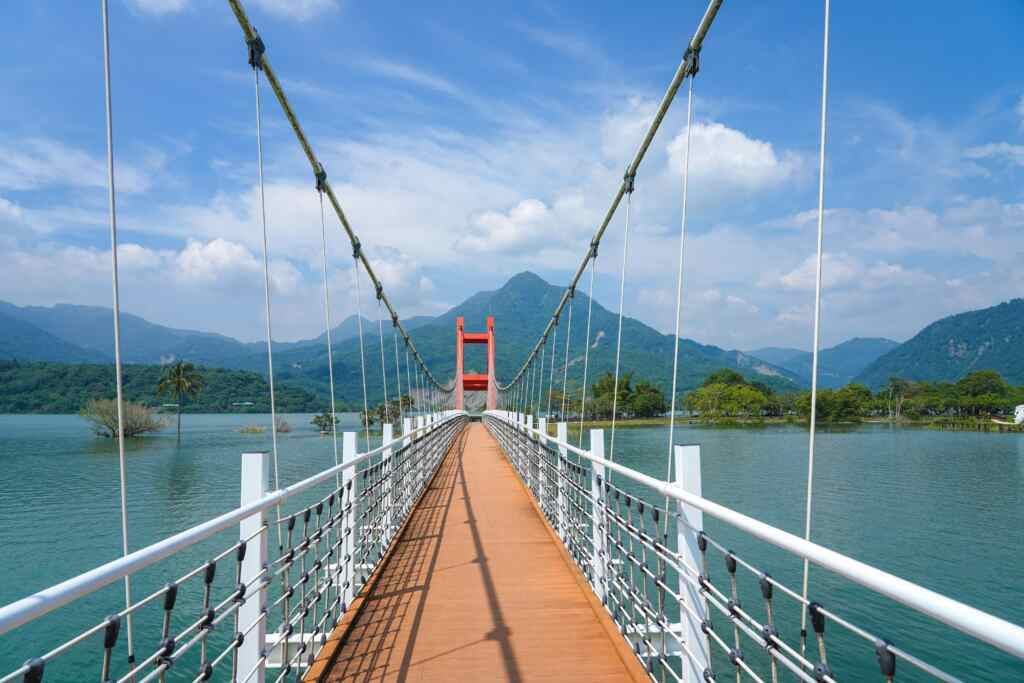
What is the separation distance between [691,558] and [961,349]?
459ft

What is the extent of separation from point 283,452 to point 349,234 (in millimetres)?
23184

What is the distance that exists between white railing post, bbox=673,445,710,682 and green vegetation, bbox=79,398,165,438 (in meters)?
39.1

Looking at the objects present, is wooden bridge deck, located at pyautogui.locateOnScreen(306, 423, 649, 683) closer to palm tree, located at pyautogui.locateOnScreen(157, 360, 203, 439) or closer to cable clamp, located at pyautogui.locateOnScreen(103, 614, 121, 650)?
cable clamp, located at pyautogui.locateOnScreen(103, 614, 121, 650)

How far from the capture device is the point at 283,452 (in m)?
29.0

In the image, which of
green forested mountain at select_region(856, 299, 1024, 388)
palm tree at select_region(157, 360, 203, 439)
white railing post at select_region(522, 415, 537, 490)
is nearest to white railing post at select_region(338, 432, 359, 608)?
white railing post at select_region(522, 415, 537, 490)

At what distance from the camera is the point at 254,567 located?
1864 mm

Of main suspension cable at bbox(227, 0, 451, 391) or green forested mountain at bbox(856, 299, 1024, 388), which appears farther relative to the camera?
green forested mountain at bbox(856, 299, 1024, 388)

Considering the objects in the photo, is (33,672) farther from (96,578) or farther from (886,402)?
(886,402)

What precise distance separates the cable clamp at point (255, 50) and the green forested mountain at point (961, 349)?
99617mm

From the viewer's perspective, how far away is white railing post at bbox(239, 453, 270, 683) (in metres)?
1.85

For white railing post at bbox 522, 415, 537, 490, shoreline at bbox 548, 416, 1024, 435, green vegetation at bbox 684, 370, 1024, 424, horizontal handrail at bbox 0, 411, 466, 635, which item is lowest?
shoreline at bbox 548, 416, 1024, 435

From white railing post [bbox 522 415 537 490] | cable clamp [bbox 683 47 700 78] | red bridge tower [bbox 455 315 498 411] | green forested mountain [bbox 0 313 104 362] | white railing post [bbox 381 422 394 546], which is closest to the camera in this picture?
white railing post [bbox 381 422 394 546]

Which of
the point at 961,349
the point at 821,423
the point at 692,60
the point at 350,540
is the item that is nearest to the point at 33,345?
the point at 821,423

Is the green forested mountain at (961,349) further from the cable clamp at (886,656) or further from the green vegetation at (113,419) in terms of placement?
the cable clamp at (886,656)
